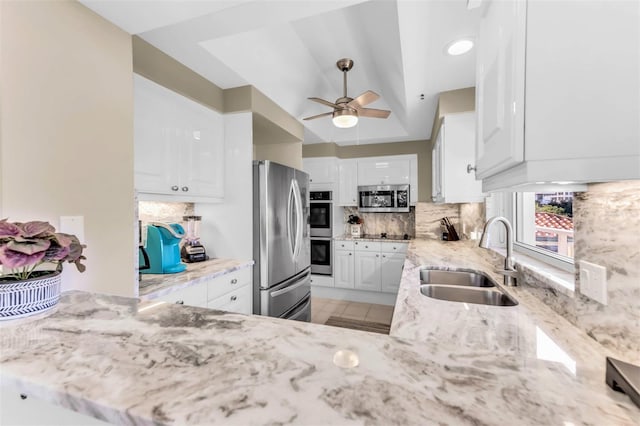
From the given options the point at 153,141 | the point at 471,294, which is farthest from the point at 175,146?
the point at 471,294

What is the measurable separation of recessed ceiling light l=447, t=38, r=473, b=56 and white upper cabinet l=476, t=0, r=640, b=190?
1.33 metres

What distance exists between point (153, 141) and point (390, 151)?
3.35 meters

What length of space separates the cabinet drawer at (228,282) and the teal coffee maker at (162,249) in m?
0.24

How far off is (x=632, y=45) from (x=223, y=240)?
245 centimetres

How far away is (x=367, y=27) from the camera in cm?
209

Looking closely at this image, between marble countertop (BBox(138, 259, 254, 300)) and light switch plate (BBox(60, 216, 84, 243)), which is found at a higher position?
light switch plate (BBox(60, 216, 84, 243))

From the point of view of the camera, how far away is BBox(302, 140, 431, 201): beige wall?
416 cm

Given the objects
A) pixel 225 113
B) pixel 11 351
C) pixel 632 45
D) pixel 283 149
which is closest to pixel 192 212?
pixel 225 113

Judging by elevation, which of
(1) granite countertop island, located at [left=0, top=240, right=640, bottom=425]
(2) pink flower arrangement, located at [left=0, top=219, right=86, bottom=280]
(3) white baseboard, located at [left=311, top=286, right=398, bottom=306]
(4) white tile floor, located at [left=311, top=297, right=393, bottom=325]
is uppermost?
(2) pink flower arrangement, located at [left=0, top=219, right=86, bottom=280]

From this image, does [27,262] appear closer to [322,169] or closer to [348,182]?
[322,169]

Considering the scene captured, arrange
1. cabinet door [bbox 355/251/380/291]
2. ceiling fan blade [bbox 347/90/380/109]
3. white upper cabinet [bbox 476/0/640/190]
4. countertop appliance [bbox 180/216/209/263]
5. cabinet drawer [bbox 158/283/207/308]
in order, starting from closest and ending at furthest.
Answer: white upper cabinet [bbox 476/0/640/190], cabinet drawer [bbox 158/283/207/308], countertop appliance [bbox 180/216/209/263], ceiling fan blade [bbox 347/90/380/109], cabinet door [bbox 355/251/380/291]

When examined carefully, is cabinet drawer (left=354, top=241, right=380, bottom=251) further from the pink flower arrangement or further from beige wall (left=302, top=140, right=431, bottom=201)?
the pink flower arrangement

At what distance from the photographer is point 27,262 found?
795mm

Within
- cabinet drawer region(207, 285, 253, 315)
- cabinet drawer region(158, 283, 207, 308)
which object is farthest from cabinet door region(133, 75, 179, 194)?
cabinet drawer region(207, 285, 253, 315)
